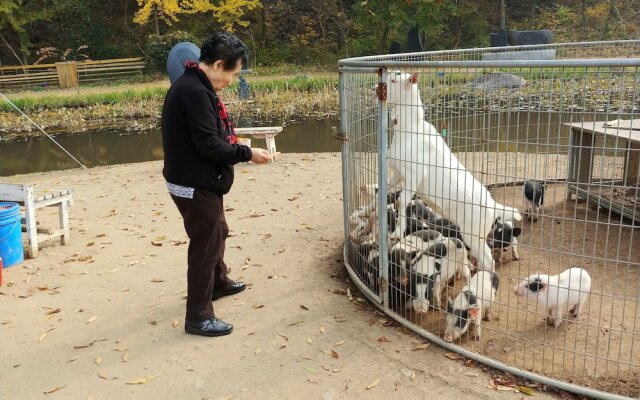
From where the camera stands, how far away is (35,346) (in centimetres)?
421

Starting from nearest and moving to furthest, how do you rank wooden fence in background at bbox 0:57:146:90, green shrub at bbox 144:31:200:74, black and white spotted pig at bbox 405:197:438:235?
black and white spotted pig at bbox 405:197:438:235, wooden fence in background at bbox 0:57:146:90, green shrub at bbox 144:31:200:74

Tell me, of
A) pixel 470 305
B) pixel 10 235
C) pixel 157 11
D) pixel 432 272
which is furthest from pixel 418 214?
pixel 157 11

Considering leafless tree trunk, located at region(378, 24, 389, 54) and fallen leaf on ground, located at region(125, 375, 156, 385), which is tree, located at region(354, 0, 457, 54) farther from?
fallen leaf on ground, located at region(125, 375, 156, 385)

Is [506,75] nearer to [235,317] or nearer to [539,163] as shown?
[235,317]

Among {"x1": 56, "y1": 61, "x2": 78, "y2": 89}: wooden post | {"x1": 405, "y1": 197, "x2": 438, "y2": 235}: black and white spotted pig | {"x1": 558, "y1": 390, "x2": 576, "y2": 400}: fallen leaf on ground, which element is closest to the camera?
{"x1": 558, "y1": 390, "x2": 576, "y2": 400}: fallen leaf on ground

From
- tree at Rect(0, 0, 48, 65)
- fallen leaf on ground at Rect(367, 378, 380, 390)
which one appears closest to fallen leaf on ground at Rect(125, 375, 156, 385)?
fallen leaf on ground at Rect(367, 378, 380, 390)

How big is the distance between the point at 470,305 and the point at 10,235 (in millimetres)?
4278

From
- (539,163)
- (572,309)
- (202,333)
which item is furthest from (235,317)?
(539,163)

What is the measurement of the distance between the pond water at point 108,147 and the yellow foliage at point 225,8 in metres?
14.2

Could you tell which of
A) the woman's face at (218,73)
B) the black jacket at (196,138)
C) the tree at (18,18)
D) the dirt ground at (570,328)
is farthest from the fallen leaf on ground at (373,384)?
the tree at (18,18)

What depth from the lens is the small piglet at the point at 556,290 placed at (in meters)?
3.91

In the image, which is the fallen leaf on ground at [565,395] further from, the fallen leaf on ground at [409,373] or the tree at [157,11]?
the tree at [157,11]

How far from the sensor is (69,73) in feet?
85.5

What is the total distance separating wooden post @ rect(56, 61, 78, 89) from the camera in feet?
84.9
